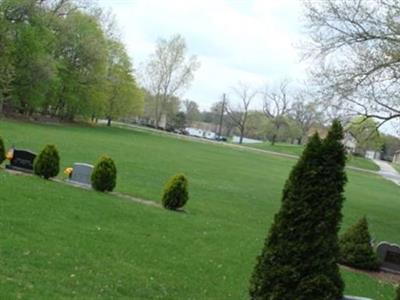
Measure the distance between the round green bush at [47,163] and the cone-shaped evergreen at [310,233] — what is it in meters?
10.4

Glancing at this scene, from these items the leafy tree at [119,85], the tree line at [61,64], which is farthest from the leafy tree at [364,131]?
the leafy tree at [119,85]

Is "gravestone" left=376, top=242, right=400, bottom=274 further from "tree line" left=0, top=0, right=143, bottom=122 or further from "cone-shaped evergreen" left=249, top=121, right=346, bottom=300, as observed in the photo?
"tree line" left=0, top=0, right=143, bottom=122

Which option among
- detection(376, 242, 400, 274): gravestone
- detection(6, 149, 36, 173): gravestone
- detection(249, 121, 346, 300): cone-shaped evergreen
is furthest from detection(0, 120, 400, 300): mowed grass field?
detection(249, 121, 346, 300): cone-shaped evergreen

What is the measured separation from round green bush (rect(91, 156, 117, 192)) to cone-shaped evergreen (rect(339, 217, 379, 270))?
5972mm

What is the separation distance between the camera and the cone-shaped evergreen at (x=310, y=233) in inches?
208

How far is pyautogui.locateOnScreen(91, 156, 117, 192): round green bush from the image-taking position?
14758 millimetres

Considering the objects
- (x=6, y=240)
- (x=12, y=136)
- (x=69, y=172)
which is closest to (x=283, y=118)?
(x=12, y=136)

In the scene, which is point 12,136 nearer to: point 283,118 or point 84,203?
point 84,203

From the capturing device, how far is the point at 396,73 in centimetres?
2153

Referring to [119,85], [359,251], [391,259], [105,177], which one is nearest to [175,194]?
[105,177]

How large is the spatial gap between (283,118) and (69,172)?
109 meters

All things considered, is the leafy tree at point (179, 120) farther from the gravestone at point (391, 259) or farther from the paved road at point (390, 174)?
the gravestone at point (391, 259)

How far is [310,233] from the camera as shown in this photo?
531cm

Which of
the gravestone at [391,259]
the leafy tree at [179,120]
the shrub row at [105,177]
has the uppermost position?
the leafy tree at [179,120]
